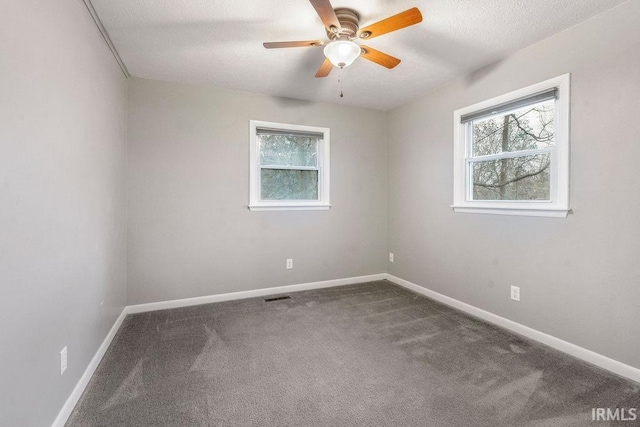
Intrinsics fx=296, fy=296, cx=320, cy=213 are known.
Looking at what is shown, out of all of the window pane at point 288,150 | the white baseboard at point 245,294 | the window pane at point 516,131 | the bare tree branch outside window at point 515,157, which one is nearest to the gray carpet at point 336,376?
the white baseboard at point 245,294

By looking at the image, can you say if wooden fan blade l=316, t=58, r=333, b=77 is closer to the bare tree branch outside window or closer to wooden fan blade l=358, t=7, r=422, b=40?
wooden fan blade l=358, t=7, r=422, b=40

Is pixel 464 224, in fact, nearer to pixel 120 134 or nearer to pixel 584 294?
pixel 584 294

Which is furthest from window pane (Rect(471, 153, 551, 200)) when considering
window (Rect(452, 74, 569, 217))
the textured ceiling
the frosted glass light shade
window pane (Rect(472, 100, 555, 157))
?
the frosted glass light shade

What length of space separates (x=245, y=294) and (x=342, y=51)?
9.10ft

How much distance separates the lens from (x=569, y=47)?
7.35 feet

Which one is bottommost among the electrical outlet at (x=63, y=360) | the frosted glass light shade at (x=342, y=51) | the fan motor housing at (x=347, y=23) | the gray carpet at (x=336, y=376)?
the gray carpet at (x=336, y=376)

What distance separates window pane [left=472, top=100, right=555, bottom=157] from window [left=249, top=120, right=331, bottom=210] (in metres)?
1.81

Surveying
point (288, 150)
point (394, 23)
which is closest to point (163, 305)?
point (288, 150)

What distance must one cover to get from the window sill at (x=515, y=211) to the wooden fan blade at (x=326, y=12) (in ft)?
6.93

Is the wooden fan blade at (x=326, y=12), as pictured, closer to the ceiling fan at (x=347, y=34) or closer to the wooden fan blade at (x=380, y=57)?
the ceiling fan at (x=347, y=34)

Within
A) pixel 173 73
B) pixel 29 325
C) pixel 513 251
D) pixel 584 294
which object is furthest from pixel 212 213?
pixel 584 294

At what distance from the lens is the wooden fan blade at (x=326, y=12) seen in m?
1.63

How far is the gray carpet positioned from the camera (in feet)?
5.28

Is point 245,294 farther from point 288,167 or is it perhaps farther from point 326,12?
point 326,12
